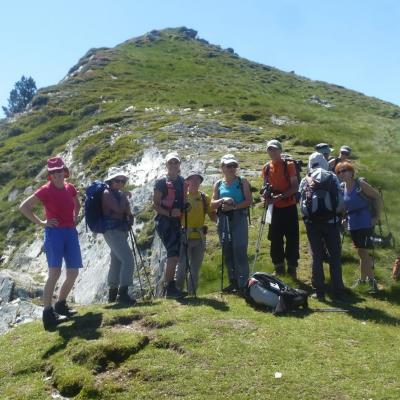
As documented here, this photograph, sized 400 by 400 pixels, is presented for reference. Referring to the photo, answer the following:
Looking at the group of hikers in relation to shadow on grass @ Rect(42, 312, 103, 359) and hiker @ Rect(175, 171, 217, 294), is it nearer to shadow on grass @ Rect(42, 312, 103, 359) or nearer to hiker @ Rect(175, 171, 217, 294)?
hiker @ Rect(175, 171, 217, 294)

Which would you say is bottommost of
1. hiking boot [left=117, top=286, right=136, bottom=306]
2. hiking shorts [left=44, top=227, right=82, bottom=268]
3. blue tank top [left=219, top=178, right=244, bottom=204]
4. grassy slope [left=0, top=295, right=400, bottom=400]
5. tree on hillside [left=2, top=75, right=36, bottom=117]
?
grassy slope [left=0, top=295, right=400, bottom=400]

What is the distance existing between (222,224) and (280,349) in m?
4.21

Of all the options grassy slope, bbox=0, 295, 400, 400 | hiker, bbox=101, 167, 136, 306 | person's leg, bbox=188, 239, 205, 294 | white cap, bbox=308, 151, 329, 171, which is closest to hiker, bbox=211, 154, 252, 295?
person's leg, bbox=188, 239, 205, 294

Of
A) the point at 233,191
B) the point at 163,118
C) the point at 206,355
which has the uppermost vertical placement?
the point at 163,118

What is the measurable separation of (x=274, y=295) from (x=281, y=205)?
259cm

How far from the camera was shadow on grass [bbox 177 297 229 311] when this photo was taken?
11.2 m

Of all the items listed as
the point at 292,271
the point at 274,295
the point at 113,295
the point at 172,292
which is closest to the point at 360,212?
the point at 292,271

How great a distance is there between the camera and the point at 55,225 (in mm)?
10711

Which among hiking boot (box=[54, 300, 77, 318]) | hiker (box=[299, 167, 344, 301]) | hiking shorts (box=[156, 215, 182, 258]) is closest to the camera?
hiker (box=[299, 167, 344, 301])

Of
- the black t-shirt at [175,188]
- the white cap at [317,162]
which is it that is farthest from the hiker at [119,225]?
the white cap at [317,162]

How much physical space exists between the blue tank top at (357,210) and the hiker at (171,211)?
399cm

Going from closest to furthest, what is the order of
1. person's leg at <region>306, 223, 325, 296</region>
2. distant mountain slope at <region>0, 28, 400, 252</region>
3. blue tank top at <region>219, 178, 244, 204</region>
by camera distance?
person's leg at <region>306, 223, 325, 296</region>
blue tank top at <region>219, 178, 244, 204</region>
distant mountain slope at <region>0, 28, 400, 252</region>

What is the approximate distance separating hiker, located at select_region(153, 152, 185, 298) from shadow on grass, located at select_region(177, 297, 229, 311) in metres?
0.34

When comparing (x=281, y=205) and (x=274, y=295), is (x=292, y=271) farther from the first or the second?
(x=274, y=295)
